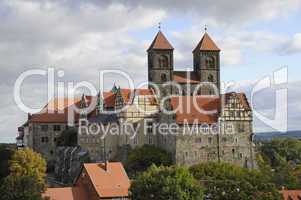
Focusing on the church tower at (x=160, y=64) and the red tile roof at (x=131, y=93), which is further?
the church tower at (x=160, y=64)

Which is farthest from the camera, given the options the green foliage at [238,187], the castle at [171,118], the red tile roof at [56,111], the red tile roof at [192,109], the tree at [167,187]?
the red tile roof at [56,111]

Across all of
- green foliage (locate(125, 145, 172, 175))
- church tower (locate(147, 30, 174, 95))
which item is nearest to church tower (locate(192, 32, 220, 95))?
church tower (locate(147, 30, 174, 95))

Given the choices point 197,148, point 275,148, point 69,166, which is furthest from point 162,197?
point 275,148

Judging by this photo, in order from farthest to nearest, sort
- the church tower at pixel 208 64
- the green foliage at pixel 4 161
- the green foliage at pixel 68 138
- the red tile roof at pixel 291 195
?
the green foliage at pixel 68 138
the church tower at pixel 208 64
the green foliage at pixel 4 161
the red tile roof at pixel 291 195

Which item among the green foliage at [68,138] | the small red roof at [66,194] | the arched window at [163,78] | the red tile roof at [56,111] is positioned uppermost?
the arched window at [163,78]

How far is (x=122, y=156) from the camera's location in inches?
2923

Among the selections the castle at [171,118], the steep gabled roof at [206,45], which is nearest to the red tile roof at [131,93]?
the castle at [171,118]

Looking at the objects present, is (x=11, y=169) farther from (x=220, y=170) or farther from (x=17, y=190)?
(x=220, y=170)

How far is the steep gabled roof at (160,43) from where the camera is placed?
83400 mm

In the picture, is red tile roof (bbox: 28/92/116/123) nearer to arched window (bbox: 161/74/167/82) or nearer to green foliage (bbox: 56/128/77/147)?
green foliage (bbox: 56/128/77/147)

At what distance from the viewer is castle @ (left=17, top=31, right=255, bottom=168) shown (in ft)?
224

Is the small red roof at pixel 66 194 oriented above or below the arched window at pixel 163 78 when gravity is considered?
below

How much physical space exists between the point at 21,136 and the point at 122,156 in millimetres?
33935

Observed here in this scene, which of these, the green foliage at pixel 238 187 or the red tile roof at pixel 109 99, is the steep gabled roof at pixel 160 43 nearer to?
the red tile roof at pixel 109 99
